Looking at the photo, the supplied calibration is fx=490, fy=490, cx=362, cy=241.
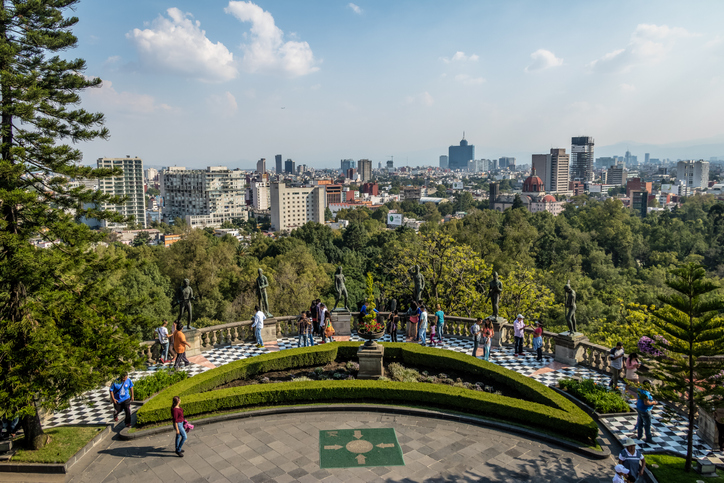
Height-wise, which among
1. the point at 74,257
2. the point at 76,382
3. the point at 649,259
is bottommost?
the point at 649,259

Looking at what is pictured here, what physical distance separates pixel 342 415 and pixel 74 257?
9233mm

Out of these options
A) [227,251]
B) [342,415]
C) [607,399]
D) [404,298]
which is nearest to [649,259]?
[404,298]

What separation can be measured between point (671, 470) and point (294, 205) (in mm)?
164804

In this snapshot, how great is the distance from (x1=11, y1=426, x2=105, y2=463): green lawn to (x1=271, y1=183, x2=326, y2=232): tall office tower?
151568 mm

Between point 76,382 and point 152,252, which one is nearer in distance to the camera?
point 76,382

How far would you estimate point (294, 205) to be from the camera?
17325cm

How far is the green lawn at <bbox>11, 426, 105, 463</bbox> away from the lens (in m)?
12.7

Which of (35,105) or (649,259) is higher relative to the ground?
(35,105)

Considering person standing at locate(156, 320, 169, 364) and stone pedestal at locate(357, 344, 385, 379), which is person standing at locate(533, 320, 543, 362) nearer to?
stone pedestal at locate(357, 344, 385, 379)

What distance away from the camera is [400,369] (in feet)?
63.5

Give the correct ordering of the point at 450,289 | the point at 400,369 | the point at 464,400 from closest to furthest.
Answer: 1. the point at 464,400
2. the point at 400,369
3. the point at 450,289

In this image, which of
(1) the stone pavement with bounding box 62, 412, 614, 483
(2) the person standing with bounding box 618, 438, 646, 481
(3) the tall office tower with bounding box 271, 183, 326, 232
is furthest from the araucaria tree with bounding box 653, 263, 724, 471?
(3) the tall office tower with bounding box 271, 183, 326, 232

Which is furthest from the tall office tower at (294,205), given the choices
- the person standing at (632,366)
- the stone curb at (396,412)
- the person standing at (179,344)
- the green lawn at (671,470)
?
the green lawn at (671,470)

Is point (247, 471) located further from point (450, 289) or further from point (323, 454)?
point (450, 289)
